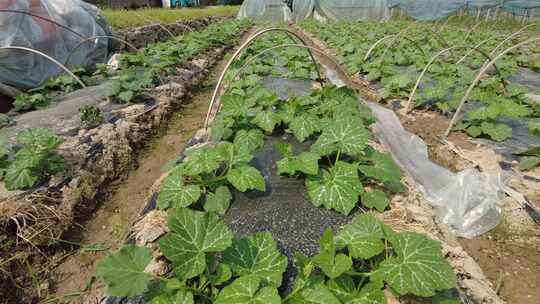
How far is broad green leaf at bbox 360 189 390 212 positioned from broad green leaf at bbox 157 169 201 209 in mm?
1062

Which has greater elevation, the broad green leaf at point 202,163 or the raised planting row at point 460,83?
the raised planting row at point 460,83

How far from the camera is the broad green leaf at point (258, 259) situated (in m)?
1.29

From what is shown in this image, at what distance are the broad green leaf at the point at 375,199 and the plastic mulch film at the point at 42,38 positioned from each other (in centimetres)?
556

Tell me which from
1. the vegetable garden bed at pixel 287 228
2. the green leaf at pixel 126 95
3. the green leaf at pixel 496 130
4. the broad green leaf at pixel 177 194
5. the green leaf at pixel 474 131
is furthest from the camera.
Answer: the green leaf at pixel 126 95

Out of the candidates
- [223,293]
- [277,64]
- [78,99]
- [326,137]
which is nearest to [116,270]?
[223,293]

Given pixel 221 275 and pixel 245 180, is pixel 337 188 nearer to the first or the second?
pixel 245 180

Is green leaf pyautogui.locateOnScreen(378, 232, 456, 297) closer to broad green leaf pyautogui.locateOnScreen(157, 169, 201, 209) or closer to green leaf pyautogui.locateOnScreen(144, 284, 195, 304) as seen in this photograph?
green leaf pyautogui.locateOnScreen(144, 284, 195, 304)

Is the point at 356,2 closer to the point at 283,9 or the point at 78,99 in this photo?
the point at 283,9

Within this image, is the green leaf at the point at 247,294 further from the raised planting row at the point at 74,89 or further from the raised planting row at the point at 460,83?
the raised planting row at the point at 460,83

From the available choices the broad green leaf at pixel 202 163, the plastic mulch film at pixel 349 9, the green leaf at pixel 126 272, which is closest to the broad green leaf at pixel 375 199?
the broad green leaf at pixel 202 163

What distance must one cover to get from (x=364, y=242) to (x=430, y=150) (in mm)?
2433

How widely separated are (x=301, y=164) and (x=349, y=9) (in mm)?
23091

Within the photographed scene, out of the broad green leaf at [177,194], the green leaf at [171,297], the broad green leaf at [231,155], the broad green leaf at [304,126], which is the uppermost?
the broad green leaf at [304,126]

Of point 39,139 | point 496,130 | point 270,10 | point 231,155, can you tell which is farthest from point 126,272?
point 270,10
